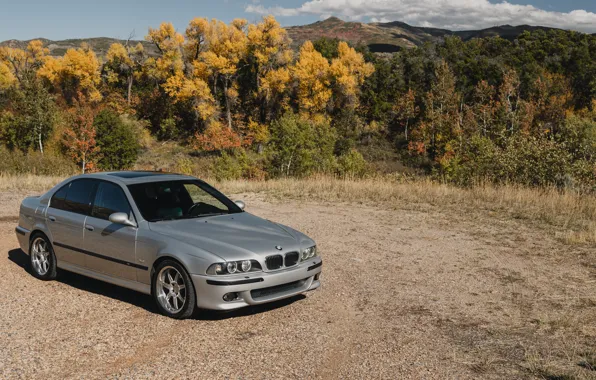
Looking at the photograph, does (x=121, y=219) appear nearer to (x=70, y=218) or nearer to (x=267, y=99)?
(x=70, y=218)

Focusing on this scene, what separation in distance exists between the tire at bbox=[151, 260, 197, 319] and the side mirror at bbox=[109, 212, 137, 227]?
26.9 inches

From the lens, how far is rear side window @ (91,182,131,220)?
702 centimetres

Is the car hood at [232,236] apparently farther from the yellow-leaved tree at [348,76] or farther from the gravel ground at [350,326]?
the yellow-leaved tree at [348,76]

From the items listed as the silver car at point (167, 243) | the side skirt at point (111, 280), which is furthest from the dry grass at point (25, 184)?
the side skirt at point (111, 280)

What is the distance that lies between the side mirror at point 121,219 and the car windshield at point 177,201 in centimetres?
19

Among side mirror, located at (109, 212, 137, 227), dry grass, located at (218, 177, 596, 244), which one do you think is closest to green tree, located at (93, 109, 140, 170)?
dry grass, located at (218, 177, 596, 244)

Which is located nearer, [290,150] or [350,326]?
[350,326]

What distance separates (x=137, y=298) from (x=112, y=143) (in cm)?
5718

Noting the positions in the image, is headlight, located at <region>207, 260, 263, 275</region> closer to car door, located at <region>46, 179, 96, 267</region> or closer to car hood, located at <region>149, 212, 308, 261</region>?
car hood, located at <region>149, 212, 308, 261</region>

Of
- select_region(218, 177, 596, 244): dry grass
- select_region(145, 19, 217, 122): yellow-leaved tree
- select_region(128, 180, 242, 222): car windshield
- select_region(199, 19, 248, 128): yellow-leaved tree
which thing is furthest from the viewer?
select_region(199, 19, 248, 128): yellow-leaved tree

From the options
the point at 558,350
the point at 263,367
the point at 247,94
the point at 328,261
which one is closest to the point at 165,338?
the point at 263,367

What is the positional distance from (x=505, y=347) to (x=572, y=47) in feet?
313

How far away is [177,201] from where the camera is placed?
7.35 metres

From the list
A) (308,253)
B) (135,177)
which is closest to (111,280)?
(135,177)
